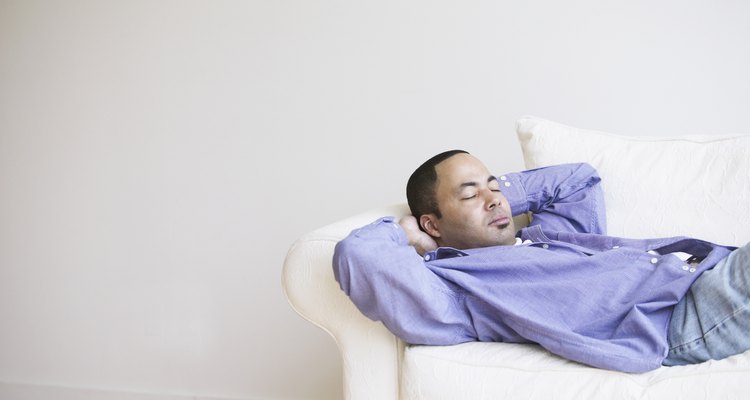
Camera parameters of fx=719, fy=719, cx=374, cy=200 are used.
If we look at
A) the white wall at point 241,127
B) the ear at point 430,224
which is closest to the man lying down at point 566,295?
the ear at point 430,224

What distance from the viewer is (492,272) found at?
1472 mm

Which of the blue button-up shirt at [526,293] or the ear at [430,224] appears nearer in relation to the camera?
the blue button-up shirt at [526,293]

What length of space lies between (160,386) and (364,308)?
167 centimetres

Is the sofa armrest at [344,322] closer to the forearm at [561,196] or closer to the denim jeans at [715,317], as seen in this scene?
the denim jeans at [715,317]

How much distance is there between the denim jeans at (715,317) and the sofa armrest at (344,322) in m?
0.52

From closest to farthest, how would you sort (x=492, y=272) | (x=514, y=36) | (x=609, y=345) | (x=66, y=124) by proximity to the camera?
(x=609, y=345) → (x=492, y=272) → (x=514, y=36) → (x=66, y=124)

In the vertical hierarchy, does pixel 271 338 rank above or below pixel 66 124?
below

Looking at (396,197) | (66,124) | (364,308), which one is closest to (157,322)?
(66,124)

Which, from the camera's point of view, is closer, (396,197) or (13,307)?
(396,197)

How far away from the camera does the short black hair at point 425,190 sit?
175 cm

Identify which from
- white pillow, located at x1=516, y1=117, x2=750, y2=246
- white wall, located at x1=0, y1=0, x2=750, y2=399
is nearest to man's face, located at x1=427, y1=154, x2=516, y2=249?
white pillow, located at x1=516, y1=117, x2=750, y2=246

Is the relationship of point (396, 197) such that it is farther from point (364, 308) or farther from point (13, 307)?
point (13, 307)

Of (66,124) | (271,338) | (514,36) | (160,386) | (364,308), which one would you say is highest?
(514,36)

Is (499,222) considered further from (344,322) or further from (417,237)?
(344,322)
